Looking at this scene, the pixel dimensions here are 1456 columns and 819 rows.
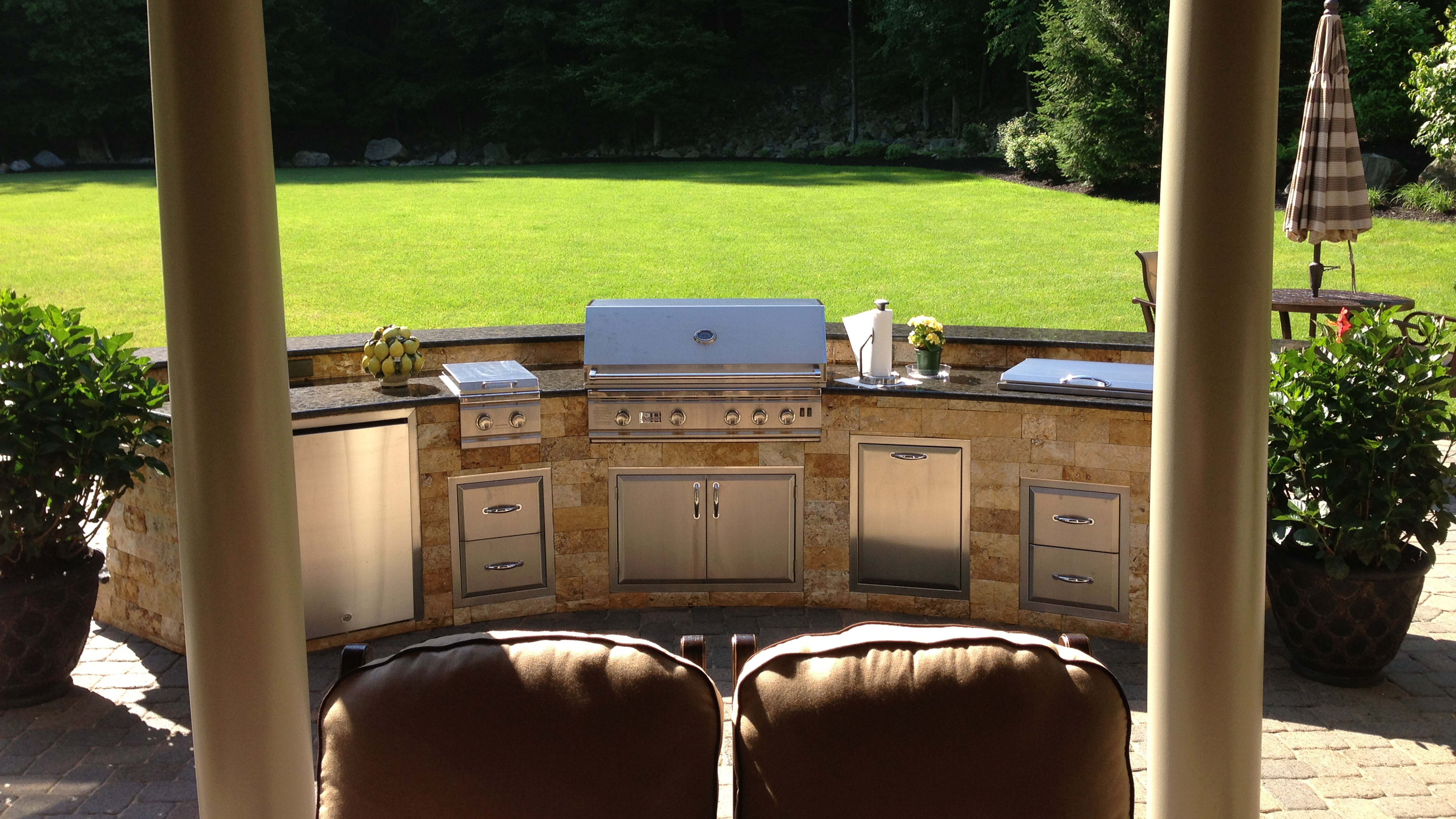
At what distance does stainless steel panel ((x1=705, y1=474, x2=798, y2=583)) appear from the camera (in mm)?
5812

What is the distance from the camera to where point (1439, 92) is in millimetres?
15195

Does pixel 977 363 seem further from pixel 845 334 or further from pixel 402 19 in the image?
pixel 402 19

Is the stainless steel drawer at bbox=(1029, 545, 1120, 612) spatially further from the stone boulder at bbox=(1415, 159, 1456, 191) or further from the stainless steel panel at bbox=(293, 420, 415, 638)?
the stone boulder at bbox=(1415, 159, 1456, 191)

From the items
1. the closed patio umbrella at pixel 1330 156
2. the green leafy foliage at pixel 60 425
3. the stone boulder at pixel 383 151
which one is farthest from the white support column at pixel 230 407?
the stone boulder at pixel 383 151

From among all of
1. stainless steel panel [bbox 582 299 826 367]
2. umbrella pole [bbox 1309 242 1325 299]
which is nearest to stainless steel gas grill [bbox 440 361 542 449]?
stainless steel panel [bbox 582 299 826 367]

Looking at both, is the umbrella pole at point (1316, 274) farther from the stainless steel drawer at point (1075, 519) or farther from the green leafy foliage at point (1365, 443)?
the stainless steel drawer at point (1075, 519)

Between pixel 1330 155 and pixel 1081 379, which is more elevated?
pixel 1330 155

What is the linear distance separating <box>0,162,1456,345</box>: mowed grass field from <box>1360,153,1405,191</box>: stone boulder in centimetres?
130

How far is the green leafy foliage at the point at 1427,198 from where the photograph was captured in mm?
17172

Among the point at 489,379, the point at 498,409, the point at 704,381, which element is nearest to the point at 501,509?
the point at 498,409

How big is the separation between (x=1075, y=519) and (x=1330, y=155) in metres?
4.56

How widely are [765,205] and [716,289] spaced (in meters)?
7.45

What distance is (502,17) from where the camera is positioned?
36406mm

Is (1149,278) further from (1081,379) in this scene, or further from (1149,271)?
(1081,379)
